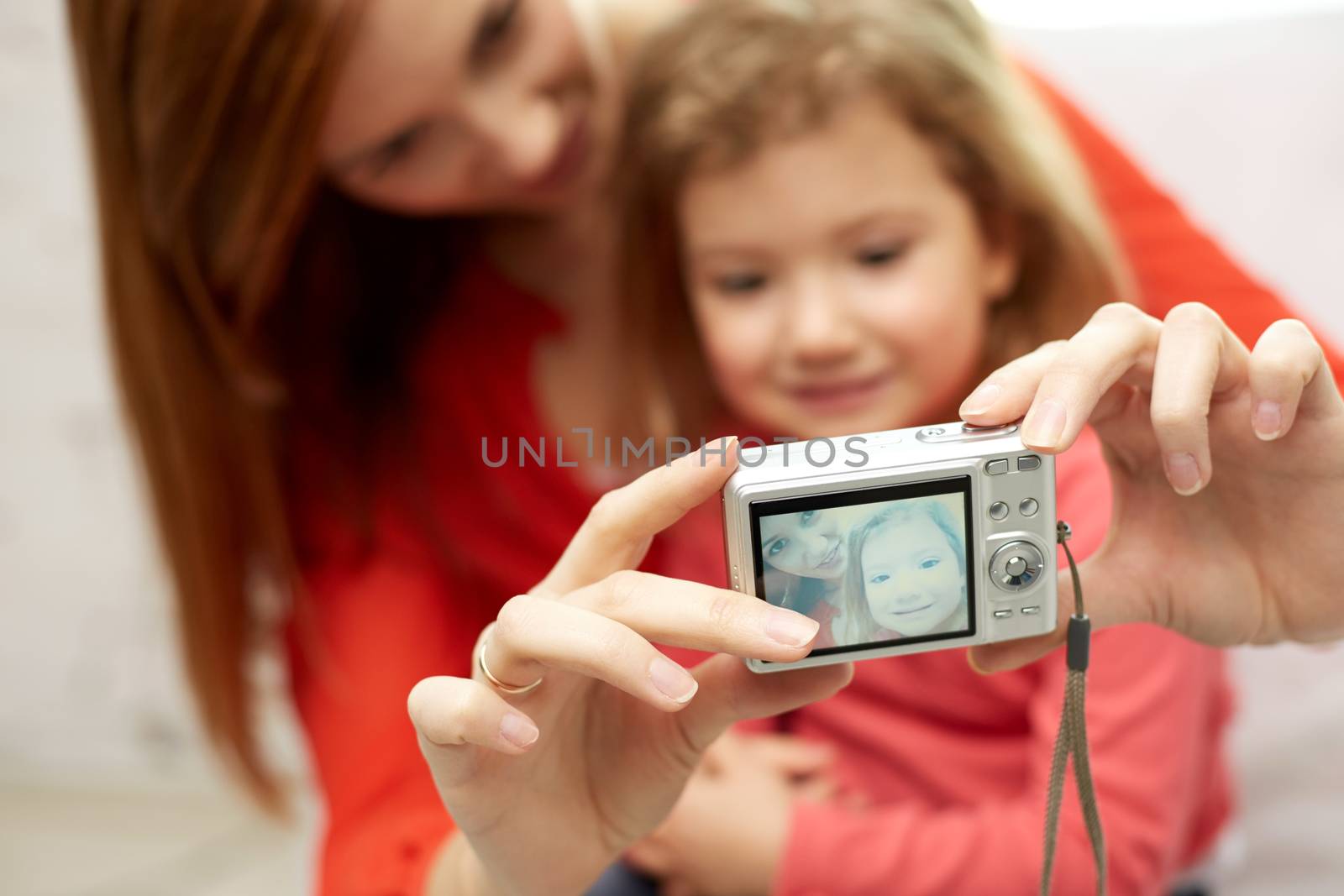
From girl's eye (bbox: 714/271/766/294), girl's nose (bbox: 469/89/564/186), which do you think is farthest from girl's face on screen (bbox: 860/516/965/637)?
girl's nose (bbox: 469/89/564/186)

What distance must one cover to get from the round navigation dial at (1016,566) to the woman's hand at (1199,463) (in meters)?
0.04

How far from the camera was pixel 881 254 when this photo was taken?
22.7 inches

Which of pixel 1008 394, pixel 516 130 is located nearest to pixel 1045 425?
pixel 1008 394

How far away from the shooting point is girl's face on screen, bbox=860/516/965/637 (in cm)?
41

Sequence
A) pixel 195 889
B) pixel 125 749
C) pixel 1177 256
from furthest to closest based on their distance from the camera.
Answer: pixel 125 749 → pixel 195 889 → pixel 1177 256

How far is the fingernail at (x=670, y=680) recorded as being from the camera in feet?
1.30

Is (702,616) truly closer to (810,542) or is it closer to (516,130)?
(810,542)

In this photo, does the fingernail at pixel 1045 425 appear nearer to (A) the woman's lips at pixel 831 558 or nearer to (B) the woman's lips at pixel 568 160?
(A) the woman's lips at pixel 831 558

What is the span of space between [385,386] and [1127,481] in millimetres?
539

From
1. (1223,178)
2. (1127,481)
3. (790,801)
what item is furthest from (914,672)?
(1223,178)

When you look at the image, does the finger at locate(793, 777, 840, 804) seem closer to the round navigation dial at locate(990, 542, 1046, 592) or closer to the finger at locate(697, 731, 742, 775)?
the finger at locate(697, 731, 742, 775)

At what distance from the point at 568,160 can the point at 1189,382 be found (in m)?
0.49

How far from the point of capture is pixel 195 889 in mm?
1160

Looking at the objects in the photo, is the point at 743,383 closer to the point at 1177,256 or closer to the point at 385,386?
the point at 1177,256
